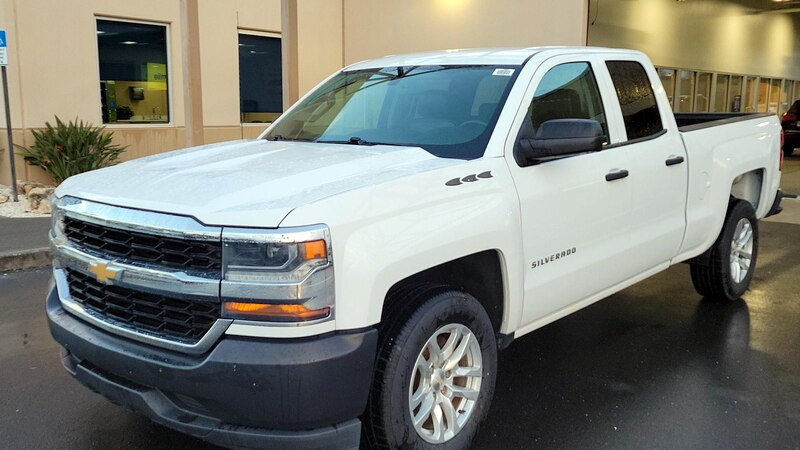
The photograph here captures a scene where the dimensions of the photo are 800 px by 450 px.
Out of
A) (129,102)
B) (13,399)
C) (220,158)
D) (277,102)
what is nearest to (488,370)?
(220,158)

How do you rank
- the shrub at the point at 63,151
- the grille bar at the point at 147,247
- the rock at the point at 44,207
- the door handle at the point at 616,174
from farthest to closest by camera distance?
the shrub at the point at 63,151, the rock at the point at 44,207, the door handle at the point at 616,174, the grille bar at the point at 147,247

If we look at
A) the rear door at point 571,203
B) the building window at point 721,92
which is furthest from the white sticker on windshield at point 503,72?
the building window at point 721,92

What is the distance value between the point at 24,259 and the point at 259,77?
25.5 feet

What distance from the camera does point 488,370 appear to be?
3.45 m

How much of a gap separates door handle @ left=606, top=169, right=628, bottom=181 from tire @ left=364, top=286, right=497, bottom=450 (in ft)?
4.20

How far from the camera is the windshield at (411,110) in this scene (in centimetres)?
378

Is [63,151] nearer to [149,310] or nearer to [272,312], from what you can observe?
[149,310]

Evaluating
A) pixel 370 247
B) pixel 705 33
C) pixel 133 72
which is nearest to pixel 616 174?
pixel 370 247

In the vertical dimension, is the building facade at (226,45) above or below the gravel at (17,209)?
above

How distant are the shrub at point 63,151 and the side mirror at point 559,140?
893cm

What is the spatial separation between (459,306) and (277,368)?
3.09 feet

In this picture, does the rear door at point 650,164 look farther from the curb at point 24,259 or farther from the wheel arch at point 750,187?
the curb at point 24,259

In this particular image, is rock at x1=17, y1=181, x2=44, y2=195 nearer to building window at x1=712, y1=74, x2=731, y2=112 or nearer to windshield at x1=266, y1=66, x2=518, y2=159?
windshield at x1=266, y1=66, x2=518, y2=159

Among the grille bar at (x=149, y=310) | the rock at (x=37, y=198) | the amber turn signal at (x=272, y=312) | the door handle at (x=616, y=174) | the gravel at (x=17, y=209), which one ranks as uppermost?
the door handle at (x=616, y=174)
